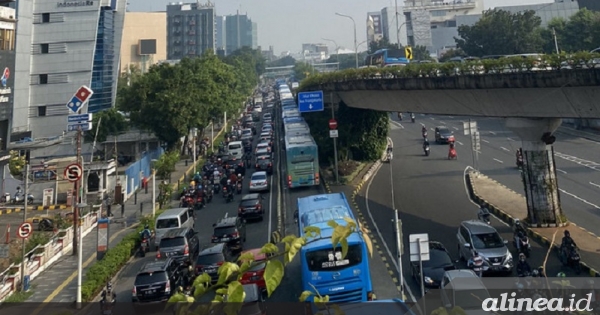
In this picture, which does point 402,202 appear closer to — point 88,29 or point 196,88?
point 196,88

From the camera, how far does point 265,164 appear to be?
37.2 meters

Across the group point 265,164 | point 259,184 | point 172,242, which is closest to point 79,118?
point 172,242

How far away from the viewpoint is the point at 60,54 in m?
47.8

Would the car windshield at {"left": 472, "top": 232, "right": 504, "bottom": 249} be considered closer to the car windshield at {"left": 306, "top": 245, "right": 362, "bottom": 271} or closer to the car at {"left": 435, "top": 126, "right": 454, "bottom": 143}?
the car windshield at {"left": 306, "top": 245, "right": 362, "bottom": 271}

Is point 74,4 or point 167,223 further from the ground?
point 74,4

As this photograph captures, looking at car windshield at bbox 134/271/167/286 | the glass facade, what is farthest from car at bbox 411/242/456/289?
the glass facade

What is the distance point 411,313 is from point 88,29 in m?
49.8

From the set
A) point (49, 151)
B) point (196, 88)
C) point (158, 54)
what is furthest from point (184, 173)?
point (158, 54)

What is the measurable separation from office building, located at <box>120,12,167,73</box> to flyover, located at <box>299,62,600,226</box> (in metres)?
72.2

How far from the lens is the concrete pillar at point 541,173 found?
20719mm

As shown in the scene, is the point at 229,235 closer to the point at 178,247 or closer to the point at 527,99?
the point at 178,247

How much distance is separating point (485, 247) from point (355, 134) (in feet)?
72.4

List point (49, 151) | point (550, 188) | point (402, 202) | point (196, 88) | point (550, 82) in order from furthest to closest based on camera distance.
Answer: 1. point (49, 151)
2. point (196, 88)
3. point (402, 202)
4. point (550, 188)
5. point (550, 82)

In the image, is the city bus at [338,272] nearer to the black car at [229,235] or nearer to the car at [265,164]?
the black car at [229,235]
